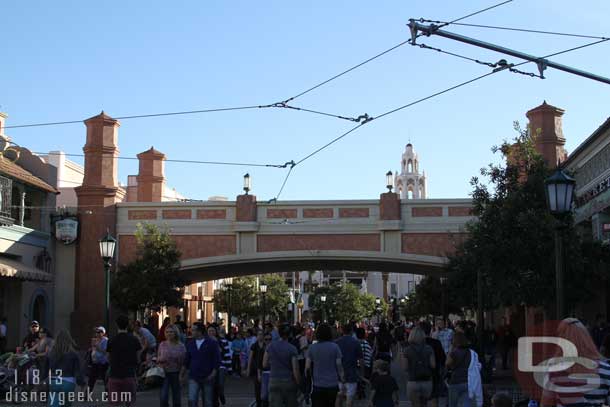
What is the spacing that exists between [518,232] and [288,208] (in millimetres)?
15363

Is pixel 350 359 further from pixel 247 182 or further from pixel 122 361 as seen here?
pixel 247 182

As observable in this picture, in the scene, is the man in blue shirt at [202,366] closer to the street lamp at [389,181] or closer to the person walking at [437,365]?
the person walking at [437,365]

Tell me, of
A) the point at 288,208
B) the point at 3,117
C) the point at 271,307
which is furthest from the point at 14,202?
the point at 271,307

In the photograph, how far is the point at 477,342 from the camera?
2466 cm

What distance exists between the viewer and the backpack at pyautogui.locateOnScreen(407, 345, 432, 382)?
12.2m

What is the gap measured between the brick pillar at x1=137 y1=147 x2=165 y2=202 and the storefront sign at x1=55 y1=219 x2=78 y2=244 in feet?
21.5

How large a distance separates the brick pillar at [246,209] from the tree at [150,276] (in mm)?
3320

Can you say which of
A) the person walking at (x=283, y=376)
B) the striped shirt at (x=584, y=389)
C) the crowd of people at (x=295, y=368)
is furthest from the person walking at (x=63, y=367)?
the striped shirt at (x=584, y=389)

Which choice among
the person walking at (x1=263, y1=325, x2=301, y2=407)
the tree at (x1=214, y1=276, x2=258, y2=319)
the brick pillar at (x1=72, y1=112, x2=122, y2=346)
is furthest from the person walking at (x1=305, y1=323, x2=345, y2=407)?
the tree at (x1=214, y1=276, x2=258, y2=319)

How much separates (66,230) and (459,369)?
85.6 feet

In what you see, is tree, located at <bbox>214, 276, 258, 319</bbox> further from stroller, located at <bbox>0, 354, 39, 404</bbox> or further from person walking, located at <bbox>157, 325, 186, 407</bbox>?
person walking, located at <bbox>157, 325, 186, 407</bbox>

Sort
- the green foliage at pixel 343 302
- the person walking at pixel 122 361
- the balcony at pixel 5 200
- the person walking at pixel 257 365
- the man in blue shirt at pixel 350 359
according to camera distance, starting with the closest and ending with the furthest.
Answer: the person walking at pixel 122 361 → the man in blue shirt at pixel 350 359 → the person walking at pixel 257 365 → the balcony at pixel 5 200 → the green foliage at pixel 343 302

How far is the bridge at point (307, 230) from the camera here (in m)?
34.3

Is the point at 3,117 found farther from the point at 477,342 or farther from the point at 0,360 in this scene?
the point at 477,342
